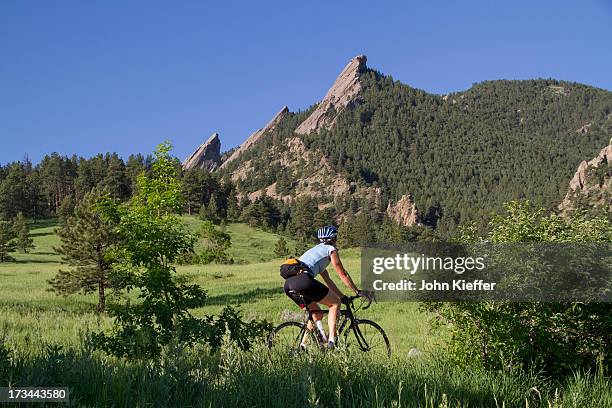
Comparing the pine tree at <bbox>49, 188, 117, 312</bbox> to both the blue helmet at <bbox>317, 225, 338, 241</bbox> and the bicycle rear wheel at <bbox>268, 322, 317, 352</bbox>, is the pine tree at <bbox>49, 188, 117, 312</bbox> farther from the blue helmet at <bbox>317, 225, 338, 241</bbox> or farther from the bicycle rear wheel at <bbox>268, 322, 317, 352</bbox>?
the blue helmet at <bbox>317, 225, 338, 241</bbox>

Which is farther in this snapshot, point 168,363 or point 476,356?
point 476,356

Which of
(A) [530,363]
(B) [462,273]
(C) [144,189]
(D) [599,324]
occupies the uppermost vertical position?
(C) [144,189]

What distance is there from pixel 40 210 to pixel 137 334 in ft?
351

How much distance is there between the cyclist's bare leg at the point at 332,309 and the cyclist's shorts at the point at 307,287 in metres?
0.10

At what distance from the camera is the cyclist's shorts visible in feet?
23.4

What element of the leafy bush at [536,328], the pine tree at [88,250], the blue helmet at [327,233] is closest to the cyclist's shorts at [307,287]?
the blue helmet at [327,233]

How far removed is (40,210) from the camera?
102 m

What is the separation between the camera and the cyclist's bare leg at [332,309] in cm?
729

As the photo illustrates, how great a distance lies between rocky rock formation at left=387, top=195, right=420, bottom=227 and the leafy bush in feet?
584

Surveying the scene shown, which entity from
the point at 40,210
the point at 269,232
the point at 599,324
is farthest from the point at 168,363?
the point at 40,210

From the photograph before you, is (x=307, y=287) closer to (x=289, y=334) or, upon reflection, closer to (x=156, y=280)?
(x=289, y=334)

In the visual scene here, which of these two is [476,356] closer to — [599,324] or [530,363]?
[530,363]

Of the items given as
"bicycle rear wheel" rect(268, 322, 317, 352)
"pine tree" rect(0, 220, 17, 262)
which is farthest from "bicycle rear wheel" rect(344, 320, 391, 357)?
"pine tree" rect(0, 220, 17, 262)

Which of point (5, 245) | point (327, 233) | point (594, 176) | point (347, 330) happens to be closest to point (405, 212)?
point (594, 176)
